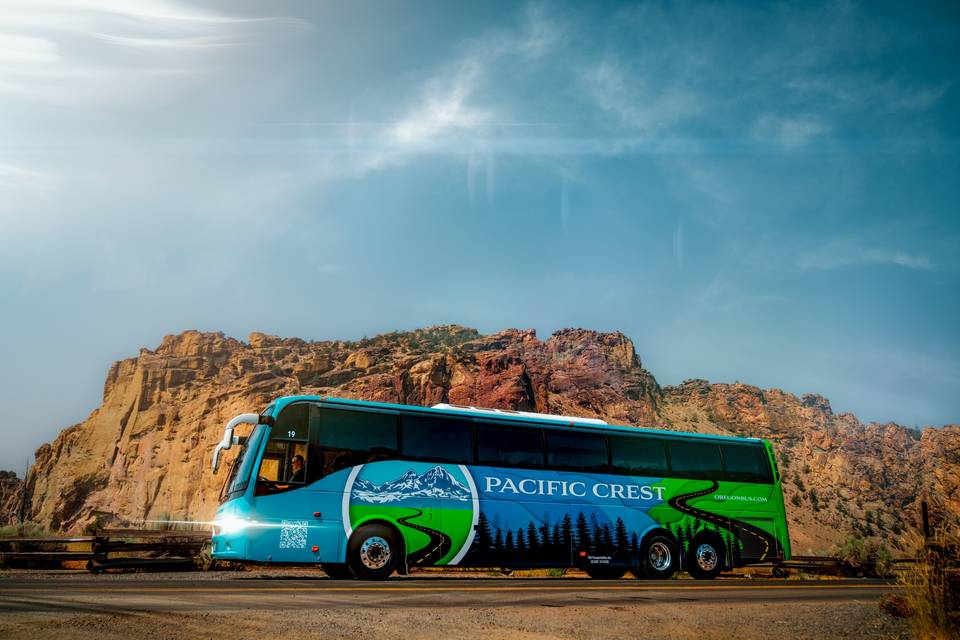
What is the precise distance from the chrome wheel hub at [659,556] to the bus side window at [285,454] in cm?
943

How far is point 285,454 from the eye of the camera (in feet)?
48.7

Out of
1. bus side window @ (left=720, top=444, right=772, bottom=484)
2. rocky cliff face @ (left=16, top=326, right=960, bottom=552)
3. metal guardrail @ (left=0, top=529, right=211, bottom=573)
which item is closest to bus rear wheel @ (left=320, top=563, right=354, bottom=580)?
metal guardrail @ (left=0, top=529, right=211, bottom=573)

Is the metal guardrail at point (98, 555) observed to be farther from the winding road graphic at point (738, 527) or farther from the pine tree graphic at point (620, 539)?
the winding road graphic at point (738, 527)

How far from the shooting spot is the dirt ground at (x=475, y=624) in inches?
264

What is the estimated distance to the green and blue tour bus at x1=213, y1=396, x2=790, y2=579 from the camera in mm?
14734

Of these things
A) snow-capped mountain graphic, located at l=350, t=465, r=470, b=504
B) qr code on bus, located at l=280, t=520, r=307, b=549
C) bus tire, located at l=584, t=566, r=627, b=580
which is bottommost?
bus tire, located at l=584, t=566, r=627, b=580

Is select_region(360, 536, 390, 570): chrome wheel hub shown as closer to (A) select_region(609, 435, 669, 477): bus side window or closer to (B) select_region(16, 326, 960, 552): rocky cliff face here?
(A) select_region(609, 435, 669, 477): bus side window

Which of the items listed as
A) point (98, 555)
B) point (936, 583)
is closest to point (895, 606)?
point (936, 583)

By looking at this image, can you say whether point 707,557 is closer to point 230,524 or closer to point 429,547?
point 429,547

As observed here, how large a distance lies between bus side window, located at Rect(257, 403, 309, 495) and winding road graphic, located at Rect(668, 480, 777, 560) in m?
9.90

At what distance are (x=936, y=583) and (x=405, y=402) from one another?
161 ft

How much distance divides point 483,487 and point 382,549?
278 cm

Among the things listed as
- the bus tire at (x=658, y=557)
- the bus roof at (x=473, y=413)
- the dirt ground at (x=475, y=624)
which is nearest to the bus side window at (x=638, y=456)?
the bus roof at (x=473, y=413)

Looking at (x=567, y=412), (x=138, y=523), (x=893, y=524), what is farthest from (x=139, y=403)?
(x=893, y=524)
